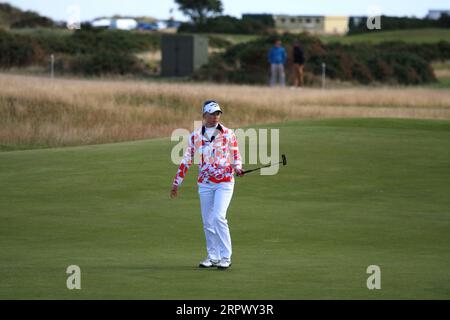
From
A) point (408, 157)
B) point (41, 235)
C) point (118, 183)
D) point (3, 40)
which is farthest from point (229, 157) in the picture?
point (3, 40)

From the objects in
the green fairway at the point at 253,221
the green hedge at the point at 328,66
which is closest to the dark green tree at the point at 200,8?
the green hedge at the point at 328,66

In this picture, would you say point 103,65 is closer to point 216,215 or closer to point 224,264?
point 216,215

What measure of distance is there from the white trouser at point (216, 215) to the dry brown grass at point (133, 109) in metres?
18.7

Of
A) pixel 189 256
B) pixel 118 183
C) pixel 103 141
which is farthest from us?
pixel 103 141

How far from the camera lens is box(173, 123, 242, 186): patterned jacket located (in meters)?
13.4

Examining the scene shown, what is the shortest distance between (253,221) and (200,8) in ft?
346

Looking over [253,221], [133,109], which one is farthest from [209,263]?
[133,109]

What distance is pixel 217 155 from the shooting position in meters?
13.4

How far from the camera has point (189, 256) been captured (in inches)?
591

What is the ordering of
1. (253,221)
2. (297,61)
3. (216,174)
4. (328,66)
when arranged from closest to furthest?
(216,174)
(253,221)
(297,61)
(328,66)

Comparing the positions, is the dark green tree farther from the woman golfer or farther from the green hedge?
the woman golfer

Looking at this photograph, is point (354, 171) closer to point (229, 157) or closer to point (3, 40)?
point (229, 157)
